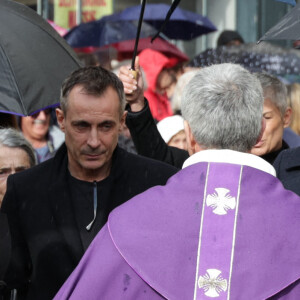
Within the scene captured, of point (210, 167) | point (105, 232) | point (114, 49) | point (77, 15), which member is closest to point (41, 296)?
point (105, 232)

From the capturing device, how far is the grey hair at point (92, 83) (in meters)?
4.75

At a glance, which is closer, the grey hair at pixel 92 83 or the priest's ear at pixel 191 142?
the priest's ear at pixel 191 142

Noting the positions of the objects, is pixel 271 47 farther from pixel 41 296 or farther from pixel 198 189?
pixel 198 189

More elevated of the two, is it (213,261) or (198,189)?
(198,189)

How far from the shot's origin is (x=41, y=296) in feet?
14.6

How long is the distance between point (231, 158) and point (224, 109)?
0.21m

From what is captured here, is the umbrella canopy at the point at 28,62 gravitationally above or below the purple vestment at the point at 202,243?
above

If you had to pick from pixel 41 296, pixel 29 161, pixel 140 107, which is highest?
pixel 140 107

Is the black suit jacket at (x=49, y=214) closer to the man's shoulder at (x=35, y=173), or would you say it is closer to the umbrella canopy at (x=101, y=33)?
the man's shoulder at (x=35, y=173)

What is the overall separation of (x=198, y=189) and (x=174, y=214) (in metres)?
0.14

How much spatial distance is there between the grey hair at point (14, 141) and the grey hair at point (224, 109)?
225cm

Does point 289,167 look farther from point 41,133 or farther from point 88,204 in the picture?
point 41,133

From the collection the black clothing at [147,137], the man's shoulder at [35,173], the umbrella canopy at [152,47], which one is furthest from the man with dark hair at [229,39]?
the man's shoulder at [35,173]

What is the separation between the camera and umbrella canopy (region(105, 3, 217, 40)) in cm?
1111
